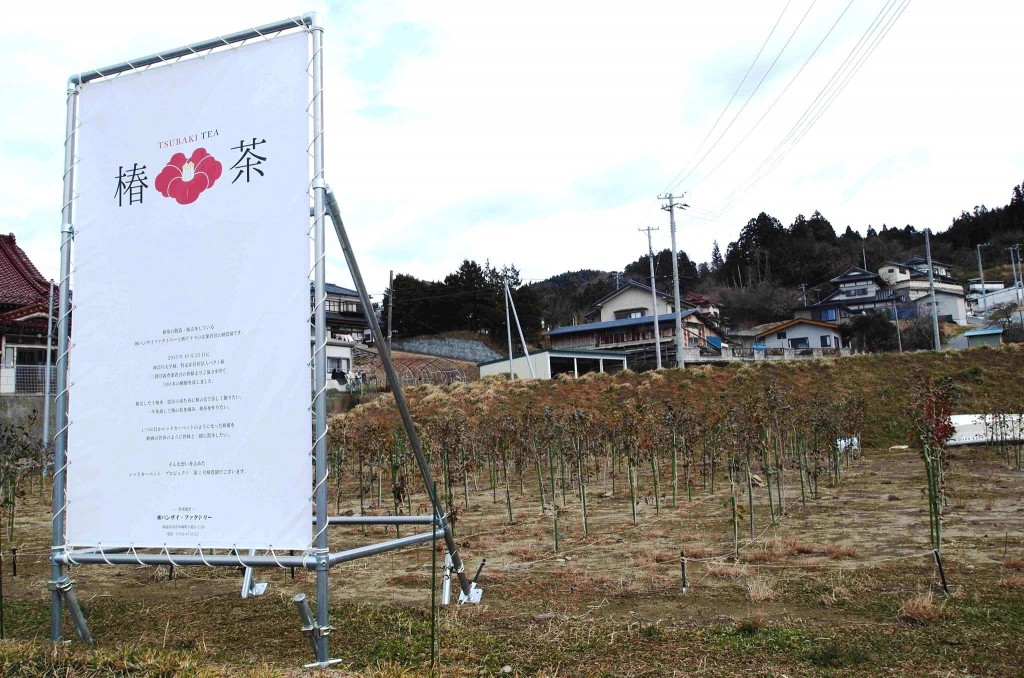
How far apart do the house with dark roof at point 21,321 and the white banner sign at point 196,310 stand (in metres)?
18.5

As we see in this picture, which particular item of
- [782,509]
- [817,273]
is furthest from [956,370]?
[817,273]

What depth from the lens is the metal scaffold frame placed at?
131 inches

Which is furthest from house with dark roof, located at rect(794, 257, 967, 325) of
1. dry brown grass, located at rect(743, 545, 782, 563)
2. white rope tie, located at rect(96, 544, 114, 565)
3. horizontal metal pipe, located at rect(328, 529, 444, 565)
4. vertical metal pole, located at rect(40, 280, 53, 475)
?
white rope tie, located at rect(96, 544, 114, 565)

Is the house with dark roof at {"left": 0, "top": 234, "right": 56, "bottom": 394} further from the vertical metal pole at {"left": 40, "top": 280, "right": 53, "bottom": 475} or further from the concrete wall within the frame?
the concrete wall

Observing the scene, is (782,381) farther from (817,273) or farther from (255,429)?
(817,273)

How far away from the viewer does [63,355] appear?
388 cm

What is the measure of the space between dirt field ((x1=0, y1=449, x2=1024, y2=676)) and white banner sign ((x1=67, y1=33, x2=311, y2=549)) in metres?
0.69

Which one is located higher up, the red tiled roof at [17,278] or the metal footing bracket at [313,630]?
the red tiled roof at [17,278]

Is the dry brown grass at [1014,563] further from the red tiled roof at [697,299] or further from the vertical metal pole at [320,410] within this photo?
the red tiled roof at [697,299]

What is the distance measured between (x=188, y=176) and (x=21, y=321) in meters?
19.7

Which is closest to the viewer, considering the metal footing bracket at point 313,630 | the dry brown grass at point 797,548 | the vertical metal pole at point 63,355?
the metal footing bracket at point 313,630

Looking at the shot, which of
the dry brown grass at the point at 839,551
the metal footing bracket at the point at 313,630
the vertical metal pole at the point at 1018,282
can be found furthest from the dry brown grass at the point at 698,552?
the vertical metal pole at the point at 1018,282

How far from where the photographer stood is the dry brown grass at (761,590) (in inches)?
183

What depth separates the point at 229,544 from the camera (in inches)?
136
